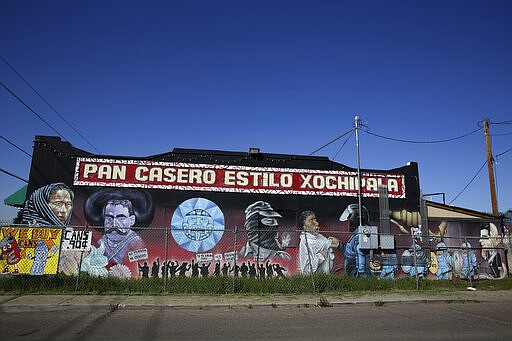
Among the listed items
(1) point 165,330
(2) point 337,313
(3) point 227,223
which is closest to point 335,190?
(3) point 227,223

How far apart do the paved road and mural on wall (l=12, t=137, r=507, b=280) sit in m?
4.93

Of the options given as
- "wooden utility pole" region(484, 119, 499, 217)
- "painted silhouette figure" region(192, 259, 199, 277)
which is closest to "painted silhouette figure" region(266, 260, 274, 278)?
"painted silhouette figure" region(192, 259, 199, 277)

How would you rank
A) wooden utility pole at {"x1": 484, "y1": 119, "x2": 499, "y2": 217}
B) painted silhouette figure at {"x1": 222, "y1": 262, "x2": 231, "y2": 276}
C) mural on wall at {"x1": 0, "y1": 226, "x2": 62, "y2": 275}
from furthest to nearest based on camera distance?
wooden utility pole at {"x1": 484, "y1": 119, "x2": 499, "y2": 217}, painted silhouette figure at {"x1": 222, "y1": 262, "x2": 231, "y2": 276}, mural on wall at {"x1": 0, "y1": 226, "x2": 62, "y2": 275}

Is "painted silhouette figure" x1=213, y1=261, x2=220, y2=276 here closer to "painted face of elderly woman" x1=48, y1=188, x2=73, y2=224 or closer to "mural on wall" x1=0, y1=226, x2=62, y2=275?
"mural on wall" x1=0, y1=226, x2=62, y2=275

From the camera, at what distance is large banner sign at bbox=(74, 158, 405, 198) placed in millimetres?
15672

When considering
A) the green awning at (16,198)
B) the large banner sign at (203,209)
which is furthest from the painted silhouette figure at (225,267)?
the green awning at (16,198)

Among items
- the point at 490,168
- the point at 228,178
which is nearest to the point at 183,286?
the point at 228,178

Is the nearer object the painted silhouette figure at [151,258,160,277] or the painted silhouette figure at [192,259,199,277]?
the painted silhouette figure at [151,258,160,277]

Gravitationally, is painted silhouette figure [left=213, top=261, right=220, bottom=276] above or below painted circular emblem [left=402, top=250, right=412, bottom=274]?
below

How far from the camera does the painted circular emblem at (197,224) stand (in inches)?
610

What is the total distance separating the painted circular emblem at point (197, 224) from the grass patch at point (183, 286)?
2.86m

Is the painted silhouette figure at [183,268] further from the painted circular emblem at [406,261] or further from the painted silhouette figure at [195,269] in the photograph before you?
the painted circular emblem at [406,261]

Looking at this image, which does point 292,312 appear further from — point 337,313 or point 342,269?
point 342,269

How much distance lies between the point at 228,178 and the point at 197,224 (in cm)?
229
